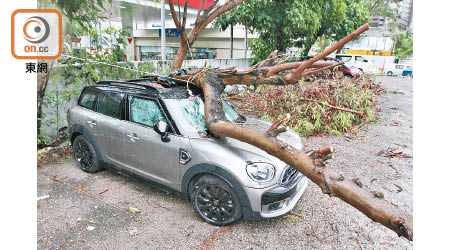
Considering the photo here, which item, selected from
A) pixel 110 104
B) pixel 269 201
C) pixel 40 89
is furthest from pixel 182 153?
pixel 40 89

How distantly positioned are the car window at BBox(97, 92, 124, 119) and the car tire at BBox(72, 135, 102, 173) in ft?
2.13

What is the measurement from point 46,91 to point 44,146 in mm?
1137

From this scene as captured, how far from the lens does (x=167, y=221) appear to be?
3643 millimetres

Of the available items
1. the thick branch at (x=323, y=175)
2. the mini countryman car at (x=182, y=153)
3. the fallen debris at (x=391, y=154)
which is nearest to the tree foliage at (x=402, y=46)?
the fallen debris at (x=391, y=154)

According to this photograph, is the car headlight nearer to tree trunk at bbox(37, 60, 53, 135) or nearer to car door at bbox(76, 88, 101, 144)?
car door at bbox(76, 88, 101, 144)

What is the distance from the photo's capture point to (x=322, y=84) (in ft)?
27.6

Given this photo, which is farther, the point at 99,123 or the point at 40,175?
the point at 40,175

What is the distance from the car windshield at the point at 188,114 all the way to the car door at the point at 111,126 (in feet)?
2.84

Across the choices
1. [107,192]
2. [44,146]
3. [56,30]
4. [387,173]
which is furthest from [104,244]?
[387,173]

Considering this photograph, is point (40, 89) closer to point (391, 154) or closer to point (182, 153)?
point (182, 153)

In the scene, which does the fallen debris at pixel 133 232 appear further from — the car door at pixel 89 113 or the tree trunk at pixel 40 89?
the tree trunk at pixel 40 89

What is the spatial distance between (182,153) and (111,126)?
4.66 ft

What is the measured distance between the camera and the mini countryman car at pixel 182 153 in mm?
3275

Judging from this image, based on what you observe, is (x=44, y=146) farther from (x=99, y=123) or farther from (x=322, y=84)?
(x=322, y=84)
